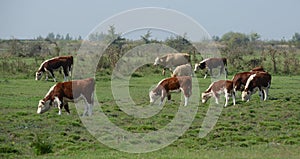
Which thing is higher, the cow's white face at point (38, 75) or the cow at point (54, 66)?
the cow at point (54, 66)

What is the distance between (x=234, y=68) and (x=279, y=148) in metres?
25.8

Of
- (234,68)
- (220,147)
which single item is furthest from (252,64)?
(220,147)

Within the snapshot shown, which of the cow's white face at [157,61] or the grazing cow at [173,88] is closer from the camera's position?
the grazing cow at [173,88]

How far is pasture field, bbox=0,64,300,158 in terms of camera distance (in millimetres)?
13250

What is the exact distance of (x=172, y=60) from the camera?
123ft

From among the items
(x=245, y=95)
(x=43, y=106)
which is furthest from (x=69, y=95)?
(x=245, y=95)

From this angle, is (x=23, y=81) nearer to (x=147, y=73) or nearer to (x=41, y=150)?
(x=147, y=73)

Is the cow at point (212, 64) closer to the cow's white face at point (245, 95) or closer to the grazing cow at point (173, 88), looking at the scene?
the cow's white face at point (245, 95)

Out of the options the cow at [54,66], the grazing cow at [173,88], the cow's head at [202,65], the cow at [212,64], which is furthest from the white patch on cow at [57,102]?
the cow's head at [202,65]

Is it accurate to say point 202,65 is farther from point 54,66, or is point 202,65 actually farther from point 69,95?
point 69,95

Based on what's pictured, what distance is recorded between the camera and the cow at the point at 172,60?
37.1 metres

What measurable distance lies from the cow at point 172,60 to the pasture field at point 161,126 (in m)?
12.5

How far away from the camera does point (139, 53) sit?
35.6 m

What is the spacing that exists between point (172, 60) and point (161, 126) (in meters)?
20.7
